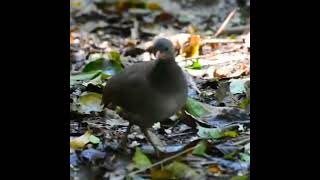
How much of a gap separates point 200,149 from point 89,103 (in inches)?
13.0

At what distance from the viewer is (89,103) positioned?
66.9 inches

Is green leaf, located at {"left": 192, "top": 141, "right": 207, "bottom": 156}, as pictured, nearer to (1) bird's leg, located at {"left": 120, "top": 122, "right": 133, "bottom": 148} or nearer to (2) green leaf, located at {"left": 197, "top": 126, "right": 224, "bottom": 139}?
(2) green leaf, located at {"left": 197, "top": 126, "right": 224, "bottom": 139}

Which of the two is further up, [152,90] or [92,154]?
[152,90]

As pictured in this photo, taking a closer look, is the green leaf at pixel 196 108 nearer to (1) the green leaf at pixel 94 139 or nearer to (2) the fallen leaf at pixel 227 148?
(2) the fallen leaf at pixel 227 148

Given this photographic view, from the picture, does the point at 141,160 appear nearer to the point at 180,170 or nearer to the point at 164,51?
the point at 180,170

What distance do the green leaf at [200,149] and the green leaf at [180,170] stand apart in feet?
0.17

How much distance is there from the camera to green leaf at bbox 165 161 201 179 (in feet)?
4.95

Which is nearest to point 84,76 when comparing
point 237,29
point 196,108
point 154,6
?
point 196,108

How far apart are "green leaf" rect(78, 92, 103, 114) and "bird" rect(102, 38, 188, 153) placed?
100mm

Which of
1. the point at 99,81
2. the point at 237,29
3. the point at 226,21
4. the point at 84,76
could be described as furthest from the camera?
the point at 226,21
